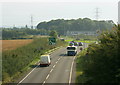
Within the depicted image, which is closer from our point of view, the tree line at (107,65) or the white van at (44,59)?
the tree line at (107,65)

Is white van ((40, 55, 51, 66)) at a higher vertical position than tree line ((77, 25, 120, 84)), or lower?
lower

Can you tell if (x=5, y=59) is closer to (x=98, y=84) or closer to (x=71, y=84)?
(x=71, y=84)

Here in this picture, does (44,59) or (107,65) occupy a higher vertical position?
(107,65)

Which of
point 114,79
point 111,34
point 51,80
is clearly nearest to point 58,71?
point 51,80

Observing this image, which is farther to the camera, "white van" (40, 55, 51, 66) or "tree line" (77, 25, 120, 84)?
"white van" (40, 55, 51, 66)

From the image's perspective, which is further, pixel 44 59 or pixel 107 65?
pixel 44 59

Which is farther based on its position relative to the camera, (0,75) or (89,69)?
(0,75)

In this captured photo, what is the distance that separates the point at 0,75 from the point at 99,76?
60.7 feet

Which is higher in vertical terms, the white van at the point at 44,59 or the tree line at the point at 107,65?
the tree line at the point at 107,65

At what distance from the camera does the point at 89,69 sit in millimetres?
18109

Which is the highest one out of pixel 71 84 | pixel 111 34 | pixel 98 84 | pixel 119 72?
pixel 111 34

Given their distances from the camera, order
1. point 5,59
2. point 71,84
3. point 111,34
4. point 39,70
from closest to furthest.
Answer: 1. point 111,34
2. point 71,84
3. point 39,70
4. point 5,59

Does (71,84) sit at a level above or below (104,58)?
below

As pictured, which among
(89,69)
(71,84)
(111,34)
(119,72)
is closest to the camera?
(119,72)
